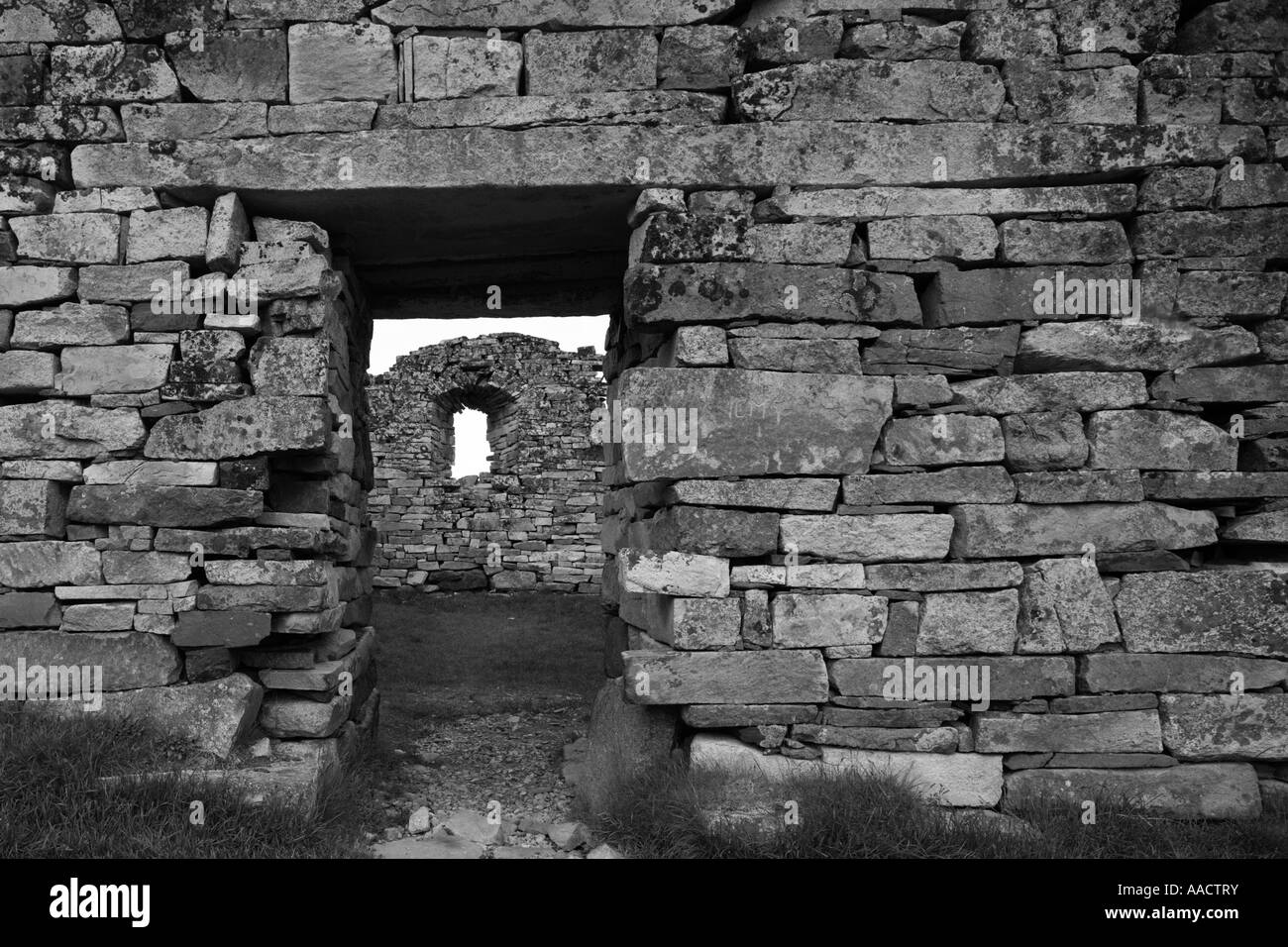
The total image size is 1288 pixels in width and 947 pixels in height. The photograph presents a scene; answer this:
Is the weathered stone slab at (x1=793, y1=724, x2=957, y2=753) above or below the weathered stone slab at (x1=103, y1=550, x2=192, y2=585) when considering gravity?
below

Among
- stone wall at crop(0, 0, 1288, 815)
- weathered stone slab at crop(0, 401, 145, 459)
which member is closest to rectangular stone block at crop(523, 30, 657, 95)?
stone wall at crop(0, 0, 1288, 815)

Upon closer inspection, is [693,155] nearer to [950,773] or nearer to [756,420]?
[756,420]

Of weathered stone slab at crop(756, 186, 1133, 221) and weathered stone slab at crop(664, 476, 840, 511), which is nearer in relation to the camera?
weathered stone slab at crop(664, 476, 840, 511)

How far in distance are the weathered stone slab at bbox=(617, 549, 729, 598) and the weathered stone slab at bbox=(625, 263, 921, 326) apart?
1167mm

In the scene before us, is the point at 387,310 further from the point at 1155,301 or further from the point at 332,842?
the point at 1155,301

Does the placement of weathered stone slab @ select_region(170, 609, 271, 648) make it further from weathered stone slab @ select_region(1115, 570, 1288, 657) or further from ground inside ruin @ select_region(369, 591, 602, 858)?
weathered stone slab @ select_region(1115, 570, 1288, 657)

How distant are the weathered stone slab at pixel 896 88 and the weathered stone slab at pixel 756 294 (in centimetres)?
86

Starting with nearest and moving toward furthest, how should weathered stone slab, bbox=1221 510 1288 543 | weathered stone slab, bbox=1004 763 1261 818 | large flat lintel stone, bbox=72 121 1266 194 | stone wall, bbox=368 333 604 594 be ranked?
weathered stone slab, bbox=1004 763 1261 818
weathered stone slab, bbox=1221 510 1288 543
large flat lintel stone, bbox=72 121 1266 194
stone wall, bbox=368 333 604 594

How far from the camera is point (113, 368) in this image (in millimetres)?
4062

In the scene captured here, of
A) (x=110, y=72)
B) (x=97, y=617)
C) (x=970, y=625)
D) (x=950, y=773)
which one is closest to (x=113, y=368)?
(x=97, y=617)

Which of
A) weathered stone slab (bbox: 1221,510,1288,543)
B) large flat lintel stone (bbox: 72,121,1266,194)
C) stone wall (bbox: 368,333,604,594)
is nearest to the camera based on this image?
weathered stone slab (bbox: 1221,510,1288,543)

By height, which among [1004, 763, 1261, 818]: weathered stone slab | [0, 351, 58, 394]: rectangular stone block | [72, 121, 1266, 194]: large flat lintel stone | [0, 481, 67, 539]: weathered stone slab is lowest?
[1004, 763, 1261, 818]: weathered stone slab

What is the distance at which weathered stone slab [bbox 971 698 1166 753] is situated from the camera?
12.6 ft

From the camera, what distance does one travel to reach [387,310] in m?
5.73
